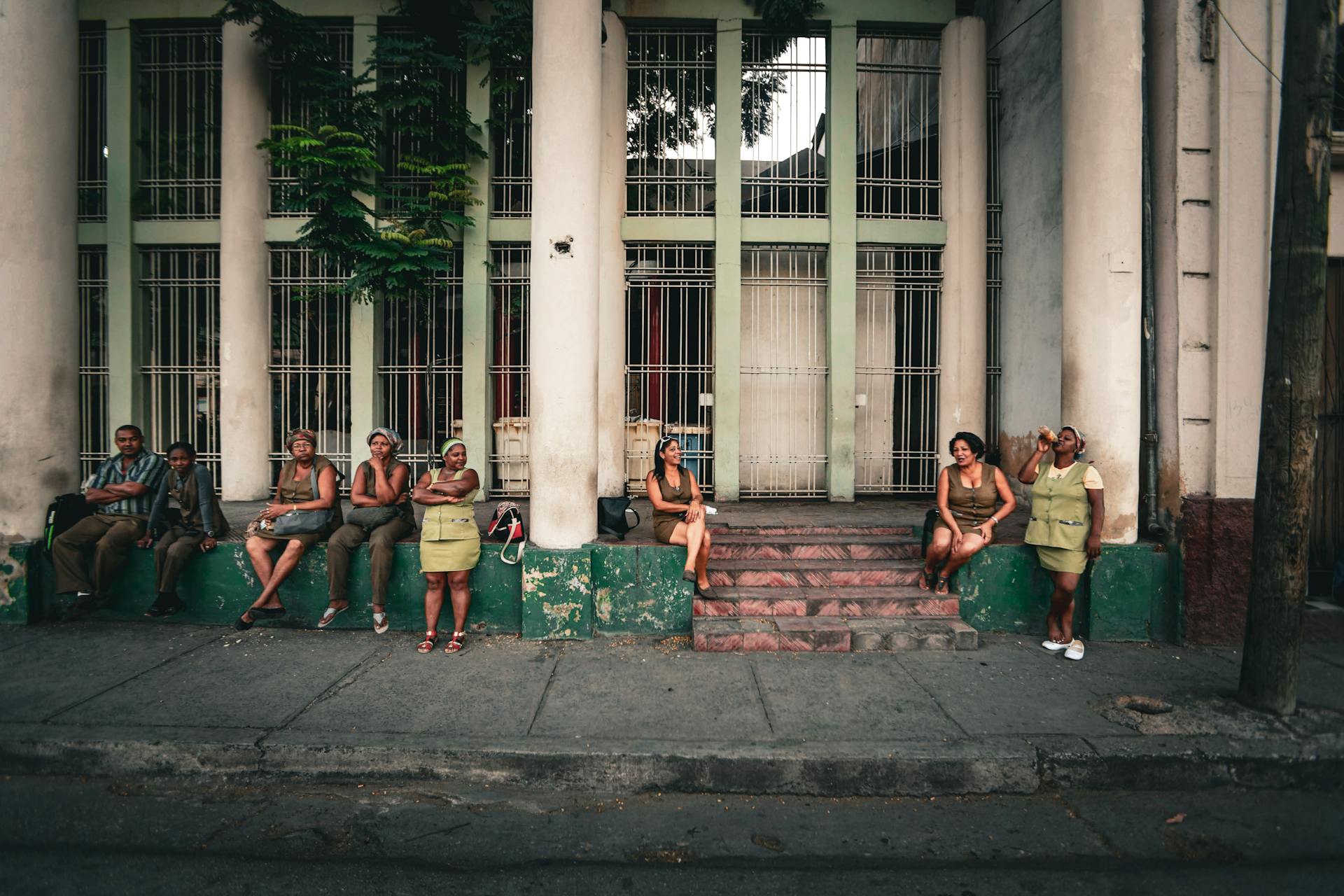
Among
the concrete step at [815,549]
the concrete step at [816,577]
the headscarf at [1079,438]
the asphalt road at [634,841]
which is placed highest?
the headscarf at [1079,438]

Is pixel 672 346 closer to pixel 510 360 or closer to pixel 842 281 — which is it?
pixel 510 360

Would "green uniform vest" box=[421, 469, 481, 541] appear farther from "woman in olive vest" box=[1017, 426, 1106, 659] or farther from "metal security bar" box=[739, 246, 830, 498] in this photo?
"woman in olive vest" box=[1017, 426, 1106, 659]

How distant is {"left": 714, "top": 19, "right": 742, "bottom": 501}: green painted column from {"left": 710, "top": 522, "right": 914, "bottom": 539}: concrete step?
1.81 metres

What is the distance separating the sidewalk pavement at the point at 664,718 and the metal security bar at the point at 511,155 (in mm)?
5594

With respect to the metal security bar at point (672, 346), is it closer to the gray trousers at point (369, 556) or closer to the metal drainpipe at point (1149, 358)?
the gray trousers at point (369, 556)

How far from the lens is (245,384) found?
8195 millimetres

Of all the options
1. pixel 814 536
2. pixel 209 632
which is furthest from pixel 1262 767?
pixel 209 632

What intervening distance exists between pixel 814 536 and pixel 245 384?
6.95 metres

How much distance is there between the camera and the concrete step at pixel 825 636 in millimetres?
5316

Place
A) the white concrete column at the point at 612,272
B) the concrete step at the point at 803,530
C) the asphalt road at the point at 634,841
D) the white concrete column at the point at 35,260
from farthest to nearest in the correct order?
the white concrete column at the point at 612,272 < the concrete step at the point at 803,530 < the white concrete column at the point at 35,260 < the asphalt road at the point at 634,841

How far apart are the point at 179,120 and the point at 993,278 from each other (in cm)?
1060

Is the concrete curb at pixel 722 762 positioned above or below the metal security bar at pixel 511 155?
below

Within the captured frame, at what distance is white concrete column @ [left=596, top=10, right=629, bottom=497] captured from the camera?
26.4ft

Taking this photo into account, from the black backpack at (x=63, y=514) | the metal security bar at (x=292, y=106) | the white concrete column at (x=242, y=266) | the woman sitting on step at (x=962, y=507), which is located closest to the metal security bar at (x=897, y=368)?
the woman sitting on step at (x=962, y=507)
